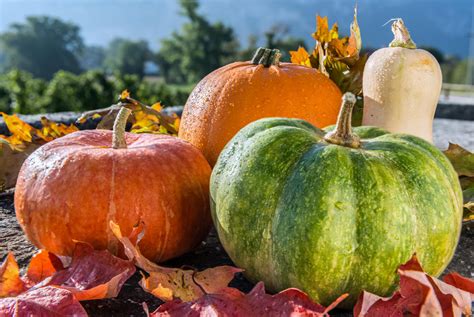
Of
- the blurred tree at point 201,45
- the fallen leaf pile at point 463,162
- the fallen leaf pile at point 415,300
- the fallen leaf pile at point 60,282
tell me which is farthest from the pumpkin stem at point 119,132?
the blurred tree at point 201,45

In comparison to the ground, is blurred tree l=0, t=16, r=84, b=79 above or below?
below

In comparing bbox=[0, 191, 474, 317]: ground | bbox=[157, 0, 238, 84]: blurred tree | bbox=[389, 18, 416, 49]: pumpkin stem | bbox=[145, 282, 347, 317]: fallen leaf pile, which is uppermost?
bbox=[389, 18, 416, 49]: pumpkin stem

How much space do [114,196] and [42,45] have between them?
99.6 meters

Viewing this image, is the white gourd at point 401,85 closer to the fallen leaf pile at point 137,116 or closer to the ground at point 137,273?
the ground at point 137,273

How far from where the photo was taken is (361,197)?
1.24 m

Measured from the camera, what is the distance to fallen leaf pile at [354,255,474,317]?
1.10 meters

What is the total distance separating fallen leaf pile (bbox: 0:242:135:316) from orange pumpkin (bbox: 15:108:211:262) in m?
0.13

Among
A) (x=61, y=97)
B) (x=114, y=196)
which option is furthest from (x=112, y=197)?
(x=61, y=97)

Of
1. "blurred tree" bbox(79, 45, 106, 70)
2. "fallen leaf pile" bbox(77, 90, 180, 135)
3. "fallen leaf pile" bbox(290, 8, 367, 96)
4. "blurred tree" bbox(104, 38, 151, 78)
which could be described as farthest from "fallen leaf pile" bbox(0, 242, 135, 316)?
"blurred tree" bbox(79, 45, 106, 70)

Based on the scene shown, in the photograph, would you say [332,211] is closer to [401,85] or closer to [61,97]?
[401,85]

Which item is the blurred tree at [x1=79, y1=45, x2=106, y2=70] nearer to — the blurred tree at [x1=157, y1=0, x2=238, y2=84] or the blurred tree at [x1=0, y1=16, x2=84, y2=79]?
the blurred tree at [x1=0, y1=16, x2=84, y2=79]

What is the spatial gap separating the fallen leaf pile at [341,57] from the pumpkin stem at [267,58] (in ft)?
0.94

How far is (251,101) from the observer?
193 cm

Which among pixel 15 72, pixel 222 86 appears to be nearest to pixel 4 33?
pixel 15 72
